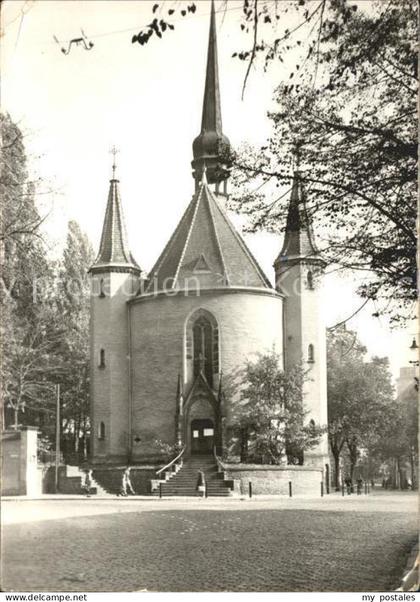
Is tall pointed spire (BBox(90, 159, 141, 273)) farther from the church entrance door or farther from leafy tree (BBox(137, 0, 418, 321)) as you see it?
leafy tree (BBox(137, 0, 418, 321))

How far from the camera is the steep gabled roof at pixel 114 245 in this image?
134ft

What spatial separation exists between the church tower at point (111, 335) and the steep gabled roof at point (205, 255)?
1.80 metres

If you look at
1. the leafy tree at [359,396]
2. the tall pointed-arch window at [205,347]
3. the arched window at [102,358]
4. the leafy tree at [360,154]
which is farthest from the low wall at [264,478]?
the leafy tree at [360,154]

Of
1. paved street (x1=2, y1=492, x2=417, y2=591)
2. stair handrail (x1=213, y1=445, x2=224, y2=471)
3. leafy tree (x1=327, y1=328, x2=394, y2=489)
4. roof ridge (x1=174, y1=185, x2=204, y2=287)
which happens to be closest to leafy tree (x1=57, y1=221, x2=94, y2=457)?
roof ridge (x1=174, y1=185, x2=204, y2=287)

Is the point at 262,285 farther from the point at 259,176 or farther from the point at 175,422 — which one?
the point at 259,176

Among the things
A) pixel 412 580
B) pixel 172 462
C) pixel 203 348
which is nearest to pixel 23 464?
pixel 172 462

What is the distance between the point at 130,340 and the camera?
132 ft

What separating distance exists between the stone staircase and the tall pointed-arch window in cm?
491

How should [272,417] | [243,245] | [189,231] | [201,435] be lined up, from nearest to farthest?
[272,417], [201,435], [189,231], [243,245]

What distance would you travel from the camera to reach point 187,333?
3903 centimetres

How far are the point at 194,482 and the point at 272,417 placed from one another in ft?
16.5

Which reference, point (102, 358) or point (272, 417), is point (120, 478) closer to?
point (272, 417)

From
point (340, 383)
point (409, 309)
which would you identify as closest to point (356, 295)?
point (409, 309)

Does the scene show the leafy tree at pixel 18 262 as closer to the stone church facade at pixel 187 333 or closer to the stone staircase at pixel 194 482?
the stone staircase at pixel 194 482
